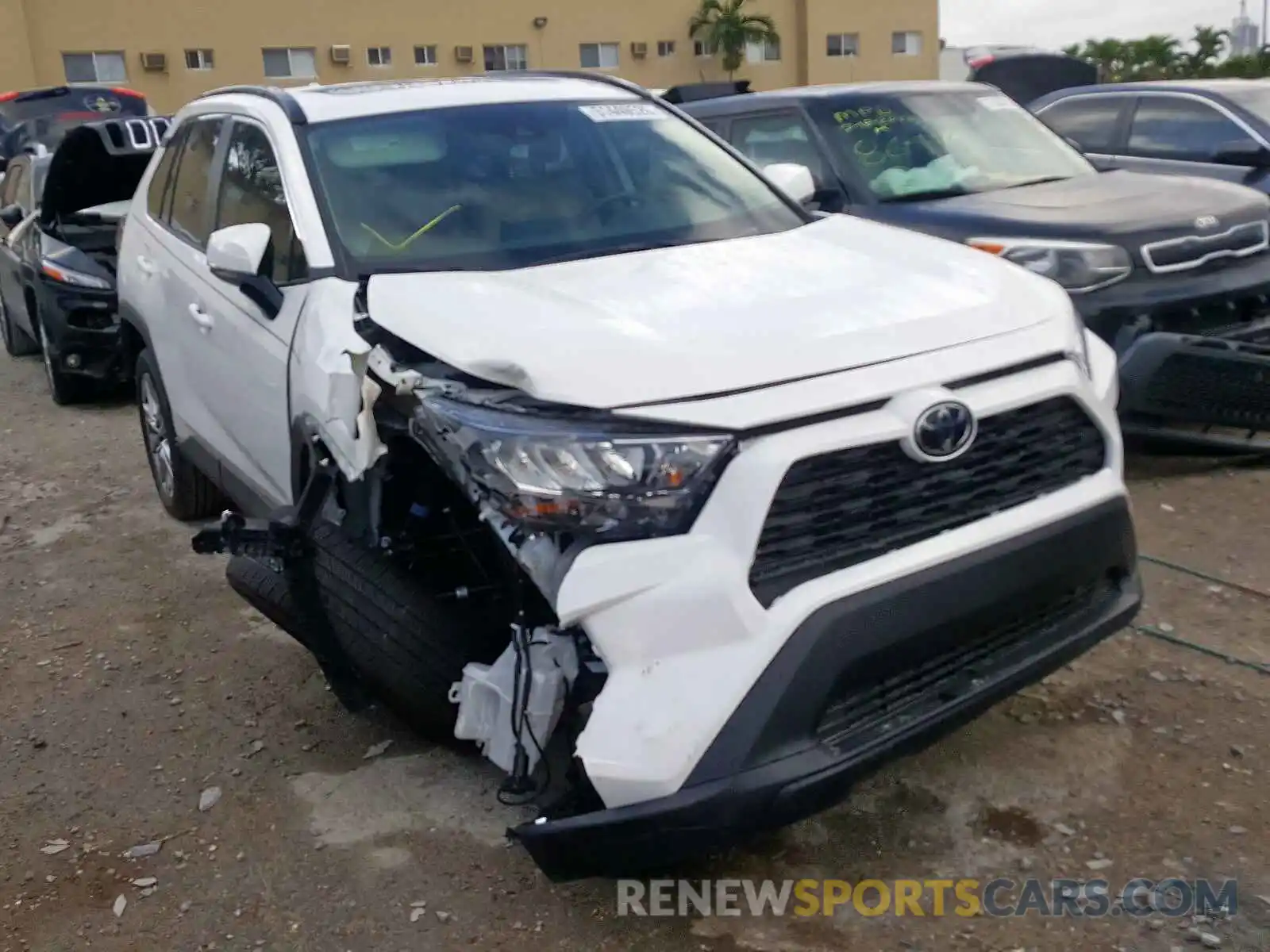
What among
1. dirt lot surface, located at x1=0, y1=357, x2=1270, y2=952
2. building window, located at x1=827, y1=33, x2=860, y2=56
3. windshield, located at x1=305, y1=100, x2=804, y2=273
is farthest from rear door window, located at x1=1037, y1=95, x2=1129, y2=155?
building window, located at x1=827, y1=33, x2=860, y2=56

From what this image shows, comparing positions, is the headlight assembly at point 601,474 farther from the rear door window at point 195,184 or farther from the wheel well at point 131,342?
the wheel well at point 131,342

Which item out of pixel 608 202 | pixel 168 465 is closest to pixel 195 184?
pixel 168 465

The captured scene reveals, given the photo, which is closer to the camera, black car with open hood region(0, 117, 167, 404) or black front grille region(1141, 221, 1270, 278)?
black front grille region(1141, 221, 1270, 278)

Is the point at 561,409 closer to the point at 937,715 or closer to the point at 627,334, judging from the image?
the point at 627,334

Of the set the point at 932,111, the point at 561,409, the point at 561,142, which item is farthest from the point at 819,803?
the point at 932,111

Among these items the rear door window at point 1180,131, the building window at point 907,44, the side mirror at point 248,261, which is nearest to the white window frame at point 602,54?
the building window at point 907,44

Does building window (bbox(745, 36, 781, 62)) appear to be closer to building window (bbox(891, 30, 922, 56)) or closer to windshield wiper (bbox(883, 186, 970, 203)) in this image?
building window (bbox(891, 30, 922, 56))

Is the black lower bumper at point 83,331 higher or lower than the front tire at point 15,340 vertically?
Answer: higher

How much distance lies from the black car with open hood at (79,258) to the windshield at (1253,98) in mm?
6509

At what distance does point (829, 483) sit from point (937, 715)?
1.80 ft

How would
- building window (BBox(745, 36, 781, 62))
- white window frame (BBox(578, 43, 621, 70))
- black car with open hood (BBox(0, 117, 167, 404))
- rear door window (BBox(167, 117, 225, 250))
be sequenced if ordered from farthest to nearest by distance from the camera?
building window (BBox(745, 36, 781, 62))
white window frame (BBox(578, 43, 621, 70))
black car with open hood (BBox(0, 117, 167, 404))
rear door window (BBox(167, 117, 225, 250))

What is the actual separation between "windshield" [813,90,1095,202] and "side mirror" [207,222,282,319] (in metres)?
3.31

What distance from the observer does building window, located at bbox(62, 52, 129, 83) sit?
97.8 ft

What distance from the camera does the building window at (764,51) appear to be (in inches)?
1474
